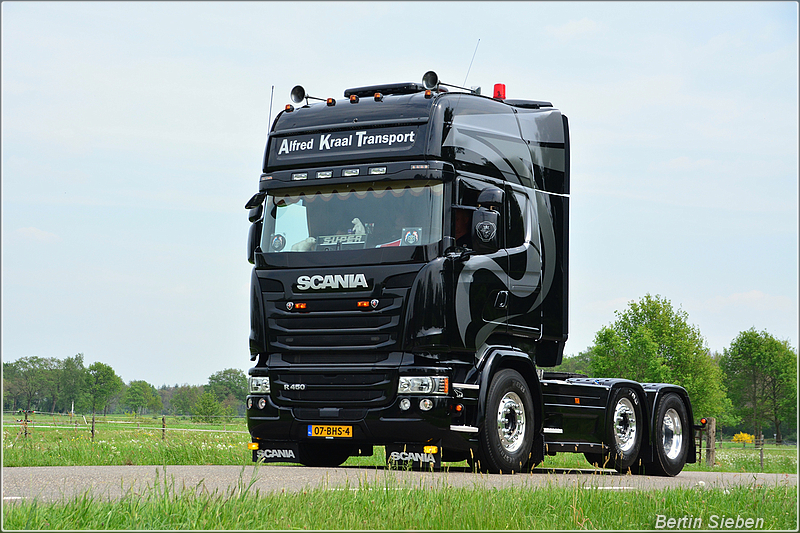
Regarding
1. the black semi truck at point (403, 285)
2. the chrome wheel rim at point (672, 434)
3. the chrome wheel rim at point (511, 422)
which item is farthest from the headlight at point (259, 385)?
the chrome wheel rim at point (672, 434)

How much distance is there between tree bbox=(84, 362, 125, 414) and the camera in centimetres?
9688

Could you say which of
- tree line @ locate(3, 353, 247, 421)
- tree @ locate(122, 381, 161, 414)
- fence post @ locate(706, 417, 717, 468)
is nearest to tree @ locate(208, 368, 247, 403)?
tree line @ locate(3, 353, 247, 421)

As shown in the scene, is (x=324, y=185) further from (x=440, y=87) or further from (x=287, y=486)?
(x=287, y=486)

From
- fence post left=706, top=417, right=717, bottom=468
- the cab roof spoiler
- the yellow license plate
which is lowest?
fence post left=706, top=417, right=717, bottom=468

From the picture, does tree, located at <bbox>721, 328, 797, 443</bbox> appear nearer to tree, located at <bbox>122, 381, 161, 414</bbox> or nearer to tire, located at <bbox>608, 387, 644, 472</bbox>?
tire, located at <bbox>608, 387, 644, 472</bbox>

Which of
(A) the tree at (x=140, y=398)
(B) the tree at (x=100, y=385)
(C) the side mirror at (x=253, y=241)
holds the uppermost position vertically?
(C) the side mirror at (x=253, y=241)

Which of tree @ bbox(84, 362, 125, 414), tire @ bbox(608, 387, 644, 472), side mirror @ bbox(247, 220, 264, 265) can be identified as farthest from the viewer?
tree @ bbox(84, 362, 125, 414)

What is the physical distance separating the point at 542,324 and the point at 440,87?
3.41 meters

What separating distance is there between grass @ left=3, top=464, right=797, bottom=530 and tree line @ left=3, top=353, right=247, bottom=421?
6280 cm

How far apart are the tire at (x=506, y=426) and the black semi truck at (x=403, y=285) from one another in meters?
0.03

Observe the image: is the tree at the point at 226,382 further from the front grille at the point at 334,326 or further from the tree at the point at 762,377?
the front grille at the point at 334,326

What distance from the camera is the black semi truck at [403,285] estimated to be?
1118 cm

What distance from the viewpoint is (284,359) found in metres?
11.8

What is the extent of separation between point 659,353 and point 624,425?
37.8 metres
